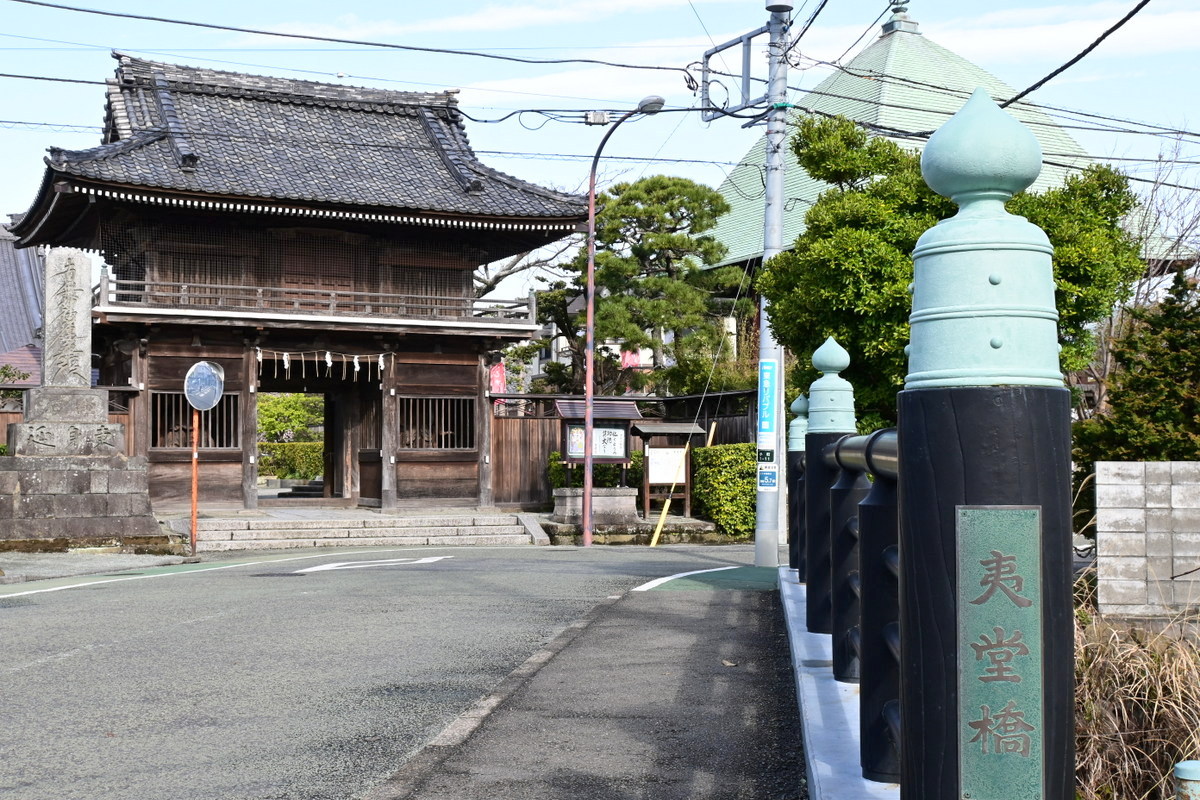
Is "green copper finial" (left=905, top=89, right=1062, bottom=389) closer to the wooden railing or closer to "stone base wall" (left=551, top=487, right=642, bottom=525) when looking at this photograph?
"stone base wall" (left=551, top=487, right=642, bottom=525)

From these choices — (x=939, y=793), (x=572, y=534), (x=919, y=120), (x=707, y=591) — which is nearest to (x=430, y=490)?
(x=572, y=534)

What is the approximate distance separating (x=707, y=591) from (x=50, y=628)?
5.33 meters

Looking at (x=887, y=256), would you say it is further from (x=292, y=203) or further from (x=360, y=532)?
(x=292, y=203)

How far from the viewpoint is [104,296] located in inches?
857

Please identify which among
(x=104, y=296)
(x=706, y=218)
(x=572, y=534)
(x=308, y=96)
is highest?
(x=308, y=96)

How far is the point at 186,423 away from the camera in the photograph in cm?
2302

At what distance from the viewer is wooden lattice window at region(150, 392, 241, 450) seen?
22.8 m

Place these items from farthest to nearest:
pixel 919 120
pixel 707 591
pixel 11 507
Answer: pixel 919 120 < pixel 11 507 < pixel 707 591

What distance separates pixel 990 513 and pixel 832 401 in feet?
14.4

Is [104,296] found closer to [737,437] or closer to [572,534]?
[572,534]

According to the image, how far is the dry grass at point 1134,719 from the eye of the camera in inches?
155

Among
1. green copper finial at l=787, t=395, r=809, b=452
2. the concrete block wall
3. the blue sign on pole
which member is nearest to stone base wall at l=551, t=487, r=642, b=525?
the blue sign on pole

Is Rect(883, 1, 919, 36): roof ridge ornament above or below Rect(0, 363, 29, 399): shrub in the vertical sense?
above

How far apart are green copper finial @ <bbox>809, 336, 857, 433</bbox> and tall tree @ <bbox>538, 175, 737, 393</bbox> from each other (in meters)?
22.0
